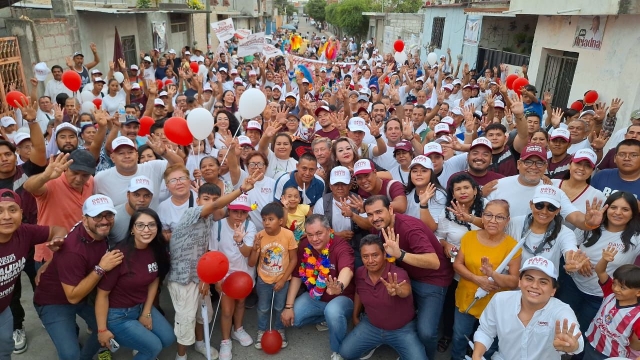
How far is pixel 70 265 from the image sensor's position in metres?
3.27

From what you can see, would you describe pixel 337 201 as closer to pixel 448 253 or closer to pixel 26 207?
pixel 448 253

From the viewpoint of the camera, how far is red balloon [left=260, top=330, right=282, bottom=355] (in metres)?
4.02

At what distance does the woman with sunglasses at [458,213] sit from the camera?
371cm

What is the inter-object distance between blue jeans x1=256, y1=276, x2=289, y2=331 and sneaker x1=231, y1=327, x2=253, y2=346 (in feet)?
0.48

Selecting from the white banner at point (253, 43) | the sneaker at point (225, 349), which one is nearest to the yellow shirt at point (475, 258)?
the sneaker at point (225, 349)

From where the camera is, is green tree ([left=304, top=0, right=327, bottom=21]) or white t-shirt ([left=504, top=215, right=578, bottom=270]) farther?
green tree ([left=304, top=0, right=327, bottom=21])

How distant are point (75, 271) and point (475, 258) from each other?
3184 mm

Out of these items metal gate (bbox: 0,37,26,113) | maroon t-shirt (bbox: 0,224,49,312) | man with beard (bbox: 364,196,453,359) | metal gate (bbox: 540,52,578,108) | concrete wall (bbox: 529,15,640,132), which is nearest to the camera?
maroon t-shirt (bbox: 0,224,49,312)

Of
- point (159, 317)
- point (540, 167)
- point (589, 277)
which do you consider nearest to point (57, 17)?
point (159, 317)

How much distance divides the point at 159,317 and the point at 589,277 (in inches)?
144

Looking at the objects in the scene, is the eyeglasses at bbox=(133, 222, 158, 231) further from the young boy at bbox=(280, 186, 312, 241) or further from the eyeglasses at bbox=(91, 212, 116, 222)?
the young boy at bbox=(280, 186, 312, 241)

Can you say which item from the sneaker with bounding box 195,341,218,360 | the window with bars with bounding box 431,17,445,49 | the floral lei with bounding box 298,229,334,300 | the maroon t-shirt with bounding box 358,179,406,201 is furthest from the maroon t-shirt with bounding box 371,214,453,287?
the window with bars with bounding box 431,17,445,49

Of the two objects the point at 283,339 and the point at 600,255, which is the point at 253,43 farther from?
the point at 600,255

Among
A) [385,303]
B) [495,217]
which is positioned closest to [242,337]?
[385,303]
